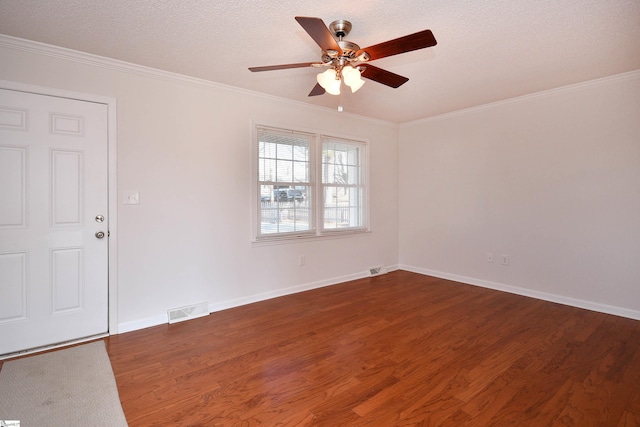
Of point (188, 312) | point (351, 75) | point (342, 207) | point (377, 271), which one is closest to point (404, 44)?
point (351, 75)

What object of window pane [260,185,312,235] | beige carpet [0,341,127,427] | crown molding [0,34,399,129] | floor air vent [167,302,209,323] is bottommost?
beige carpet [0,341,127,427]

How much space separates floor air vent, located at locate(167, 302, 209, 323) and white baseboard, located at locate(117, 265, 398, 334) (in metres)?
0.06

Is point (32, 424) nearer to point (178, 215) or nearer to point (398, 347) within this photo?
point (178, 215)

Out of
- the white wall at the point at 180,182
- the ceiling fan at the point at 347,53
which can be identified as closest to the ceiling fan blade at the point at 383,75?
the ceiling fan at the point at 347,53

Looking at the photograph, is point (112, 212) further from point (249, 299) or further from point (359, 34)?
point (359, 34)

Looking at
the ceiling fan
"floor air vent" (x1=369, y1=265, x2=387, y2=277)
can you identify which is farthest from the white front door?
"floor air vent" (x1=369, y1=265, x2=387, y2=277)

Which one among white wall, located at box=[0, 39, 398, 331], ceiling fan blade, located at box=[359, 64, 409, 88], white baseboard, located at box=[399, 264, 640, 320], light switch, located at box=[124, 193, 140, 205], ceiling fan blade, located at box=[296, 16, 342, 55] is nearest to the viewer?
ceiling fan blade, located at box=[296, 16, 342, 55]

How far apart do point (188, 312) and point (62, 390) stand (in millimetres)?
1259

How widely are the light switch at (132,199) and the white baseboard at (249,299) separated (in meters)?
1.10

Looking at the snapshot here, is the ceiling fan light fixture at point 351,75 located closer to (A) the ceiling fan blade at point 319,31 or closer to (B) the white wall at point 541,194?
(A) the ceiling fan blade at point 319,31

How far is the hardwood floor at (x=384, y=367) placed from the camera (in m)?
1.80

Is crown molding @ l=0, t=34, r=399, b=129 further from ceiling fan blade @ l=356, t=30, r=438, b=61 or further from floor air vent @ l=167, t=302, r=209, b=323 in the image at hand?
floor air vent @ l=167, t=302, r=209, b=323

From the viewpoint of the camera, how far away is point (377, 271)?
4949 mm

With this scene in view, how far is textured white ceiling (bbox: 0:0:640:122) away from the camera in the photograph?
6.74ft
